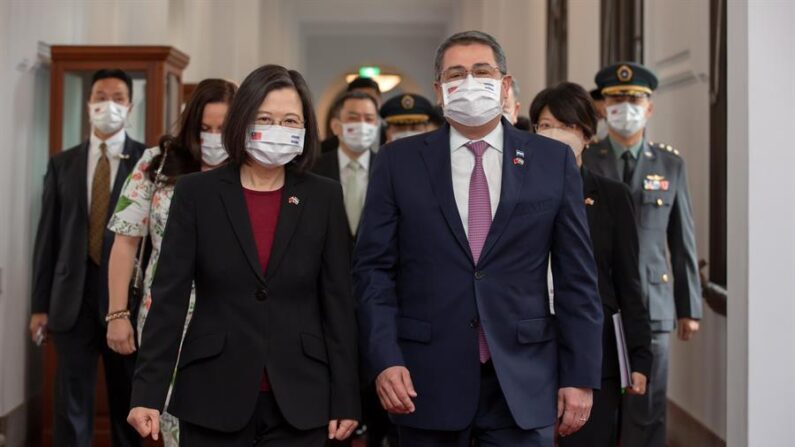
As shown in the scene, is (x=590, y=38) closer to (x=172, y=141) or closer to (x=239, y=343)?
(x=172, y=141)

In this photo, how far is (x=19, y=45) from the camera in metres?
5.63

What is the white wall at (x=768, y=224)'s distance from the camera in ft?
11.8

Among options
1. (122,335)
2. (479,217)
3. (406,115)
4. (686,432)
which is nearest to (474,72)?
(479,217)

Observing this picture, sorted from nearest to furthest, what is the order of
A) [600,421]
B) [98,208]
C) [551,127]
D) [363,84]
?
[600,421] → [551,127] → [98,208] → [363,84]

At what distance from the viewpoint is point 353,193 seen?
5438 mm

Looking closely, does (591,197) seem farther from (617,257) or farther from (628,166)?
(628,166)

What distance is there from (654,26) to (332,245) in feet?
13.7

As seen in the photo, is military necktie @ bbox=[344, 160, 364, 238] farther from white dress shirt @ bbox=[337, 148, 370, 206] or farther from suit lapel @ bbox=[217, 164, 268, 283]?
suit lapel @ bbox=[217, 164, 268, 283]

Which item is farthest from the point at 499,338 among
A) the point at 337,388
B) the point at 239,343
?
the point at 239,343

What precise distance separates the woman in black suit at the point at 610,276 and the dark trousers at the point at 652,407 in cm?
104

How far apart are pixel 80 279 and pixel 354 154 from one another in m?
1.46

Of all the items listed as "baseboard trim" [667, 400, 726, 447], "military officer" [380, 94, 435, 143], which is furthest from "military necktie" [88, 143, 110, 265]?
"baseboard trim" [667, 400, 726, 447]

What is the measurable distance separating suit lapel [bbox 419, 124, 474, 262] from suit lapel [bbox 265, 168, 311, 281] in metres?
0.33

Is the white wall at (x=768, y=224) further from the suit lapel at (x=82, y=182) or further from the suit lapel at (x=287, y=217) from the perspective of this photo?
the suit lapel at (x=82, y=182)
